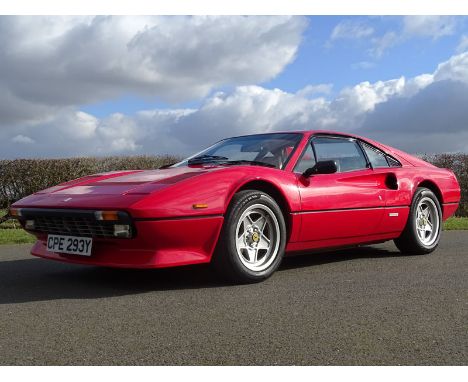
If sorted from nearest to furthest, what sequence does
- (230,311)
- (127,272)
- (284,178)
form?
1. (230,311)
2. (284,178)
3. (127,272)

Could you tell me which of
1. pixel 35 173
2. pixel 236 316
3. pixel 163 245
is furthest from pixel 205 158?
pixel 35 173

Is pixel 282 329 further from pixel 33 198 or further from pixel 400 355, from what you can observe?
pixel 33 198

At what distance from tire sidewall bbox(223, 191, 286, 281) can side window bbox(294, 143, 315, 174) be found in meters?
0.53

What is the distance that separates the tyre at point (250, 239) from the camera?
13.7 ft

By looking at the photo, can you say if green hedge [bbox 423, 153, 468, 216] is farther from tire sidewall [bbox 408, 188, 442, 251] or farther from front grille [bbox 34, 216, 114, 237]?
front grille [bbox 34, 216, 114, 237]

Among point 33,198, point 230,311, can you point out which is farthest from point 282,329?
point 33,198

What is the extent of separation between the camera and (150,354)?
2645mm

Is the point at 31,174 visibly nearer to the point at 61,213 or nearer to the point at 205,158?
the point at 205,158

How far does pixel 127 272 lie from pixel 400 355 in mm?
2834

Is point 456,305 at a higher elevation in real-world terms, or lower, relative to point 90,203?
lower

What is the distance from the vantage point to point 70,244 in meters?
4.23

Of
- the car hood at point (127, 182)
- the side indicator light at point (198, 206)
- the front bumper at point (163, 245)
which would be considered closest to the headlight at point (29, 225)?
the car hood at point (127, 182)

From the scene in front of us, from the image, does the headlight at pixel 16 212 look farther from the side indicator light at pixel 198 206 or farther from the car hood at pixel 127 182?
the side indicator light at pixel 198 206
